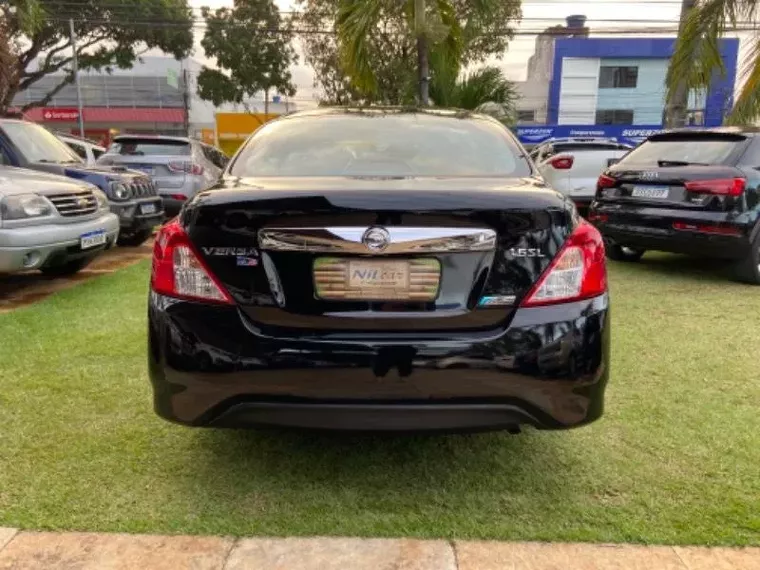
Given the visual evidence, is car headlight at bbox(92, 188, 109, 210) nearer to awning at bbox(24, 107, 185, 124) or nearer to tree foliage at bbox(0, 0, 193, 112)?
tree foliage at bbox(0, 0, 193, 112)

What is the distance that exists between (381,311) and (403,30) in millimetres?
10903

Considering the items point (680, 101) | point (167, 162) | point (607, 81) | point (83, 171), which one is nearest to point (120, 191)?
point (83, 171)

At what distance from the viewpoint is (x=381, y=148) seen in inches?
120

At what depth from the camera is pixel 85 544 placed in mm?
2215

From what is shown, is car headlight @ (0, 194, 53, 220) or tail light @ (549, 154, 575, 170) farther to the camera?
tail light @ (549, 154, 575, 170)

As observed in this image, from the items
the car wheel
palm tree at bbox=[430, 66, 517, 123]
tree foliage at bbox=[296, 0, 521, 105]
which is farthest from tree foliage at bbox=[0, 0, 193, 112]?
the car wheel

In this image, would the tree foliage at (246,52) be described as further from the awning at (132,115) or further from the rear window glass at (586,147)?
the rear window glass at (586,147)

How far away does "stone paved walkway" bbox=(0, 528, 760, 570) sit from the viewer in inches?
83.5

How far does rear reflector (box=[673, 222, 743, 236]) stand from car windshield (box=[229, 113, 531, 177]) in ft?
11.9

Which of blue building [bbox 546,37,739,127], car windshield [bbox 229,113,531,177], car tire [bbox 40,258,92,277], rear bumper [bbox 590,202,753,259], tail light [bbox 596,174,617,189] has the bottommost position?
car tire [bbox 40,258,92,277]

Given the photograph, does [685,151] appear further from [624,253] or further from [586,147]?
[586,147]

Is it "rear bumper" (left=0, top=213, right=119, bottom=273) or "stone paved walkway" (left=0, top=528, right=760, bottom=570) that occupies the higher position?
"rear bumper" (left=0, top=213, right=119, bottom=273)

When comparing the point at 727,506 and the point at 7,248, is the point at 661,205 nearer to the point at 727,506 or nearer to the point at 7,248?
the point at 727,506

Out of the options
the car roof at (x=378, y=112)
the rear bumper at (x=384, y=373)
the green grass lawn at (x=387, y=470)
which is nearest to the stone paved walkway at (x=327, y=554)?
the green grass lawn at (x=387, y=470)
